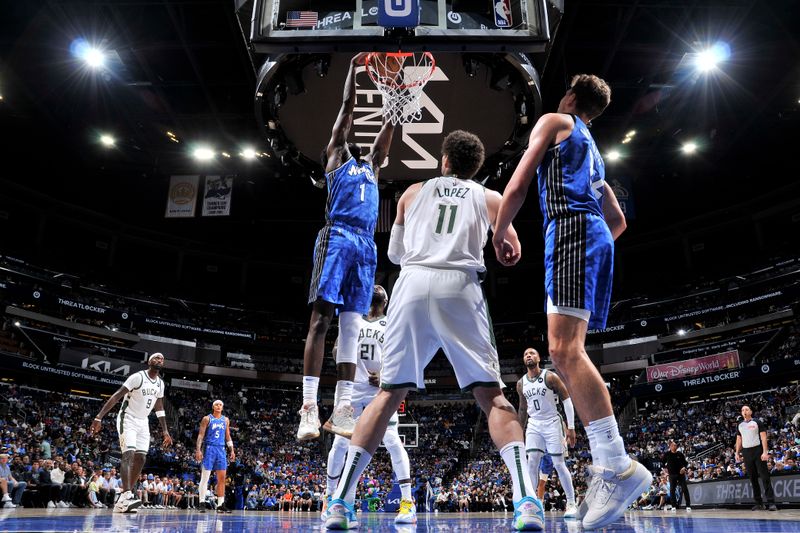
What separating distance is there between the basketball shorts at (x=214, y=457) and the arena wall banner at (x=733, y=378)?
24.0 m

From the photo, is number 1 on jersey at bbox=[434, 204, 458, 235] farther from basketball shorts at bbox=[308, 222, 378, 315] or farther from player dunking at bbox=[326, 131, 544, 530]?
basketball shorts at bbox=[308, 222, 378, 315]

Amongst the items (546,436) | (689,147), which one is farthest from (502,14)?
(689,147)

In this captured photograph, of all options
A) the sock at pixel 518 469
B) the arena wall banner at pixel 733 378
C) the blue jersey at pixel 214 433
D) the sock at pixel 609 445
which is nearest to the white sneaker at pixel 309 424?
the sock at pixel 518 469

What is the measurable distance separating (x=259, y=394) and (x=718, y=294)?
91.2 feet

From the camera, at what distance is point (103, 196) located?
31516 mm

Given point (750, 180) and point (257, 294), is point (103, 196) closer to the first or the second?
point (257, 294)

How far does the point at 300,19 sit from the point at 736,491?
45.6ft

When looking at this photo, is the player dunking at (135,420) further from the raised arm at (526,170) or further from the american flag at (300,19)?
the raised arm at (526,170)

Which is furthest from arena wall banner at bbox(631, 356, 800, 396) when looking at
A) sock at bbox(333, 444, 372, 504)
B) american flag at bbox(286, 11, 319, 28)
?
sock at bbox(333, 444, 372, 504)

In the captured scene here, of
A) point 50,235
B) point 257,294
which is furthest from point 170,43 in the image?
point 257,294

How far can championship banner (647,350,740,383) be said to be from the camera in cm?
2830

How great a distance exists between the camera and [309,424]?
4340mm

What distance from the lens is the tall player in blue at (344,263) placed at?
15.8ft

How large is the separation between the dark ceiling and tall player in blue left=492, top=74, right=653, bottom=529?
5176 millimetres
